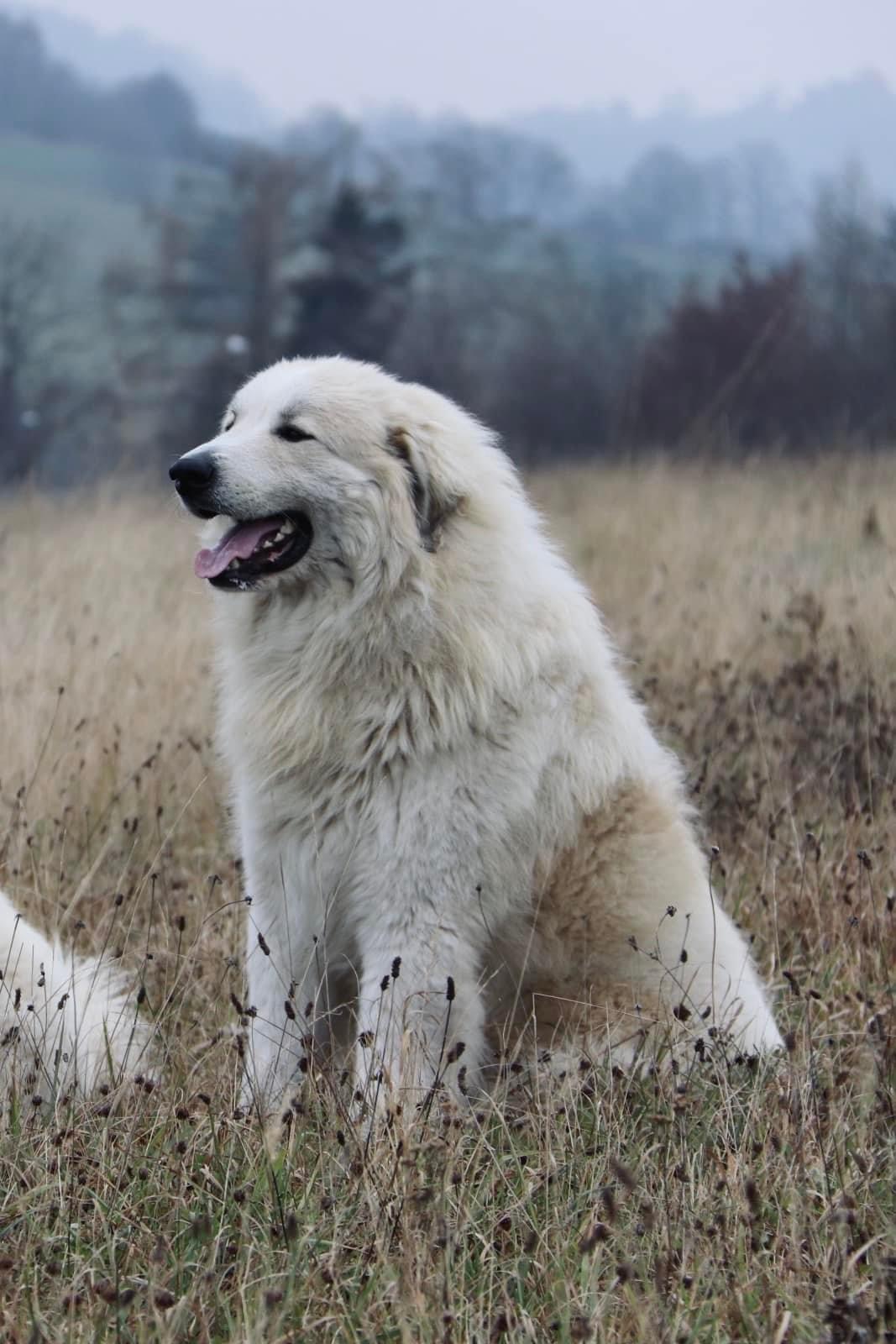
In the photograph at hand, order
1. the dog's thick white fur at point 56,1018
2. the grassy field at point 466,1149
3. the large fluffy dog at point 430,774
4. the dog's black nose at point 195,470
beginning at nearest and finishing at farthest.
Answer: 1. the grassy field at point 466,1149
2. the dog's thick white fur at point 56,1018
3. the large fluffy dog at point 430,774
4. the dog's black nose at point 195,470

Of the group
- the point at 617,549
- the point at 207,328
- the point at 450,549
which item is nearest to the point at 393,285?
the point at 207,328

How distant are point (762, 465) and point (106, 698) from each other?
25.6 feet

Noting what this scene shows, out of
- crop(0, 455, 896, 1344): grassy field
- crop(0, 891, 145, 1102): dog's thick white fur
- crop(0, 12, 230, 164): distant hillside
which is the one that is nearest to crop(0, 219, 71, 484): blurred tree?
crop(0, 455, 896, 1344): grassy field

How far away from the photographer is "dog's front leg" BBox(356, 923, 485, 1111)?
2.89m

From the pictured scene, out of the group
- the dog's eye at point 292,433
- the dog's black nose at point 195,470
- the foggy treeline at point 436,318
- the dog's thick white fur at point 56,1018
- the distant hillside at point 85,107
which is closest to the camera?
the dog's thick white fur at point 56,1018

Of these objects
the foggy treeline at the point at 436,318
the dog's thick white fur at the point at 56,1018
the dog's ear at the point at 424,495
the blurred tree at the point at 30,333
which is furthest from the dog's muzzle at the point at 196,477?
the blurred tree at the point at 30,333

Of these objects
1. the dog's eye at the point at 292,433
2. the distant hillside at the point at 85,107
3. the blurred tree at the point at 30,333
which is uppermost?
the distant hillside at the point at 85,107

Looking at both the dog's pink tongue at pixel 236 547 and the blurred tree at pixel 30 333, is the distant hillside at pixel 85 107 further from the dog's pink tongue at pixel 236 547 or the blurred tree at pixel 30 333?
the dog's pink tongue at pixel 236 547

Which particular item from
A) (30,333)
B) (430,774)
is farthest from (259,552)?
(30,333)

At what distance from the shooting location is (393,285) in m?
27.3

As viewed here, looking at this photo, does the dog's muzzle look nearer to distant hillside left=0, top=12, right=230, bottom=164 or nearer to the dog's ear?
the dog's ear

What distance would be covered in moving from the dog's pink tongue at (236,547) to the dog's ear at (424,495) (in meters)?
0.33

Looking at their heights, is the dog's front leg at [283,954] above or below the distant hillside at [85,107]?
below

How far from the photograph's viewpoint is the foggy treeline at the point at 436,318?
1612cm
